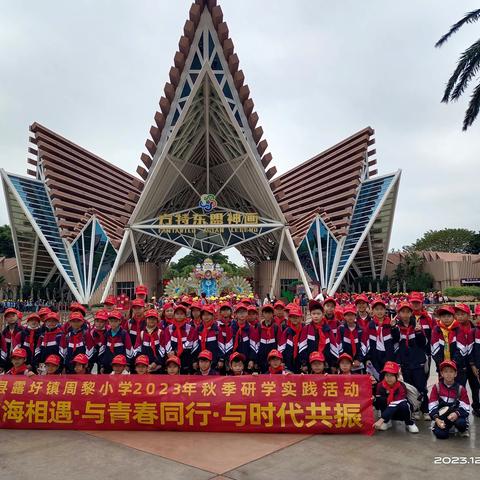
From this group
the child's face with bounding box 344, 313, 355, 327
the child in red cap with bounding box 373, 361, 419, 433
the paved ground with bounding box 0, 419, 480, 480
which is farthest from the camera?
the child's face with bounding box 344, 313, 355, 327

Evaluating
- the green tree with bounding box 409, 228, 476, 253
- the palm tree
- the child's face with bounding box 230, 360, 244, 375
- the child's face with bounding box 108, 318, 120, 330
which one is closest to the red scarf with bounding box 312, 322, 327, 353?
the child's face with bounding box 230, 360, 244, 375

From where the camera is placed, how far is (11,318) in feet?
24.2

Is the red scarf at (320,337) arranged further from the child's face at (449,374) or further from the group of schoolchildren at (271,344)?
the child's face at (449,374)

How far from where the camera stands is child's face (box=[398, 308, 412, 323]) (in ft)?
21.9

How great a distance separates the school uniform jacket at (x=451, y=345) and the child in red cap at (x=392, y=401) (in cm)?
83

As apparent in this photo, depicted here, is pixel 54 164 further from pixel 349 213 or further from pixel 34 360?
pixel 34 360

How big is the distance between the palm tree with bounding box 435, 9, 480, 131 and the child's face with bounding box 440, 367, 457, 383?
14878 mm

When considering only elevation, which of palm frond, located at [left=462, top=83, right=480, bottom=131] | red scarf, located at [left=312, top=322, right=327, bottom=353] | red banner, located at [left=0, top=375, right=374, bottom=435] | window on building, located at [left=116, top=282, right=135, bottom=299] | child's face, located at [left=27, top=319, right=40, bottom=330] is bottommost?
red banner, located at [left=0, top=375, right=374, bottom=435]

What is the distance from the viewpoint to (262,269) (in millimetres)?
46531

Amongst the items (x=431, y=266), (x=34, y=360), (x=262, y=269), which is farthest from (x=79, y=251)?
(x=431, y=266)

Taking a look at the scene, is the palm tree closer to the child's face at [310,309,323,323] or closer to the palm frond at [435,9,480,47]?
the palm frond at [435,9,480,47]

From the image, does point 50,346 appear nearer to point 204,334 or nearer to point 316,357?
point 204,334

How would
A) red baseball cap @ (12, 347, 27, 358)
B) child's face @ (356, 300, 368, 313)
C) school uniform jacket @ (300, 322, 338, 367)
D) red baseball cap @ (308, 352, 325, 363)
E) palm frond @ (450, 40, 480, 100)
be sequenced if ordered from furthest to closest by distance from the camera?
1. palm frond @ (450, 40, 480, 100)
2. child's face @ (356, 300, 368, 313)
3. school uniform jacket @ (300, 322, 338, 367)
4. red baseball cap @ (12, 347, 27, 358)
5. red baseball cap @ (308, 352, 325, 363)

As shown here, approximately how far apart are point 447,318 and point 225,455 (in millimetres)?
3826
